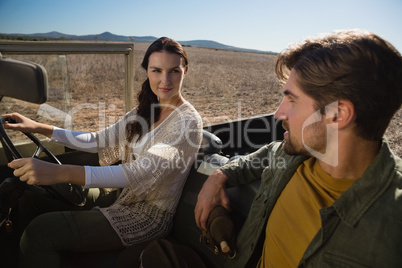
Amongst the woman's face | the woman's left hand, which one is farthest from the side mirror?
the woman's face

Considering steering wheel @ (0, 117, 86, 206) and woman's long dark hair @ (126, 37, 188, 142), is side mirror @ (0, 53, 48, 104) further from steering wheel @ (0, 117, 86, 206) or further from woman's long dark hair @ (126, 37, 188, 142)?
woman's long dark hair @ (126, 37, 188, 142)

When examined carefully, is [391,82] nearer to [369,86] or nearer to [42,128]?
[369,86]

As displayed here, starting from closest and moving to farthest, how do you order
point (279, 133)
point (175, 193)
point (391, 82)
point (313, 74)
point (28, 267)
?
point (391, 82) → point (313, 74) → point (28, 267) → point (175, 193) → point (279, 133)

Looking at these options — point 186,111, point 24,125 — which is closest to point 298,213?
point 186,111

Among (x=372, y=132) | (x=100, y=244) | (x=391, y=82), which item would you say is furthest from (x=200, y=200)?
(x=391, y=82)

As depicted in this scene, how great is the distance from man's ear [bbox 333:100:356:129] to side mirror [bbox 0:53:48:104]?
124 centimetres

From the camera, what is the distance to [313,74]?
135cm

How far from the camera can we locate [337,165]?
1329 mm

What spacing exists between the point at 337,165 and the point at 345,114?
0.21 m

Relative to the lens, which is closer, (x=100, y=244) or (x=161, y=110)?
(x=100, y=244)

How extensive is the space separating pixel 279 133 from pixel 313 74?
7.35 feet

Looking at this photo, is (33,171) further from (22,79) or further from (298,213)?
(298,213)

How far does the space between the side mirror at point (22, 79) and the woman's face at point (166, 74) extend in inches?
33.8

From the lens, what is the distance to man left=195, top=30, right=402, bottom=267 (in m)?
1.14
